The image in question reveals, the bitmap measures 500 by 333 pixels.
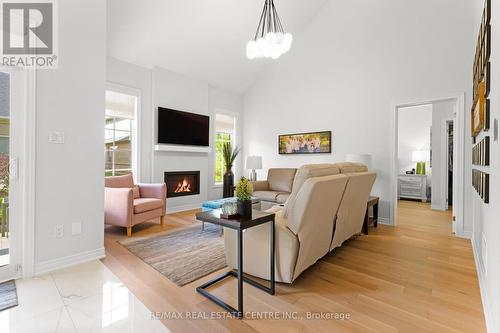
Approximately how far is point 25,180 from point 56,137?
46 cm

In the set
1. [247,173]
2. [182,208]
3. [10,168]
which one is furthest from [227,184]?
[10,168]

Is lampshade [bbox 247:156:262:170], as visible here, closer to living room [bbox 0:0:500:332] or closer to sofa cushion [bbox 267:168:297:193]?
living room [bbox 0:0:500:332]

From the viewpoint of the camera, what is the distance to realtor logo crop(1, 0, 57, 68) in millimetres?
2195

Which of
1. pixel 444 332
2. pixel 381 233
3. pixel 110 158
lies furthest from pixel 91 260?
pixel 381 233

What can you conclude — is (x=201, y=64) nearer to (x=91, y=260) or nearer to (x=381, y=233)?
(x=91, y=260)

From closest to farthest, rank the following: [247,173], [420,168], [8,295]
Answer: [8,295]
[247,173]
[420,168]

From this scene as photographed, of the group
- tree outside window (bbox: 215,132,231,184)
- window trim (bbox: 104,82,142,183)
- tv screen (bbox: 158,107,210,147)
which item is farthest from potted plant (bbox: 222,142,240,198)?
window trim (bbox: 104,82,142,183)

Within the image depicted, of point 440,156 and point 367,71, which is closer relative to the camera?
point 367,71

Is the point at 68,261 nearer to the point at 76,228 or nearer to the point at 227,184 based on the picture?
the point at 76,228

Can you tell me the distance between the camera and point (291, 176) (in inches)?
203

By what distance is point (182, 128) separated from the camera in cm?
520

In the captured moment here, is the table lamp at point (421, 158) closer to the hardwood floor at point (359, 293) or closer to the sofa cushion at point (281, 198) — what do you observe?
the hardwood floor at point (359, 293)

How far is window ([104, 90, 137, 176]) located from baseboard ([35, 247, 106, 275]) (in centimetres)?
205

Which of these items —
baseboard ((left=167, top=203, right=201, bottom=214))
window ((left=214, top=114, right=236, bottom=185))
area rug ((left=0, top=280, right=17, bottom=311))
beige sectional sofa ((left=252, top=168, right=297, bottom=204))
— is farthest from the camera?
window ((left=214, top=114, right=236, bottom=185))
